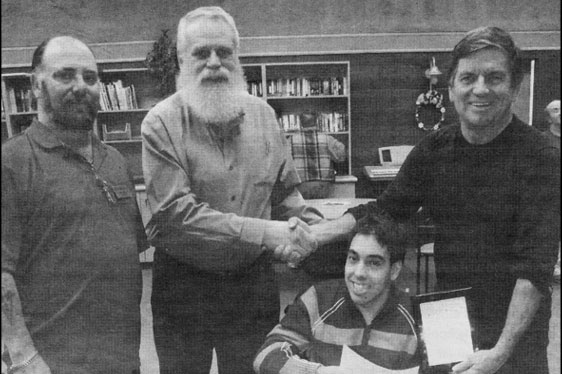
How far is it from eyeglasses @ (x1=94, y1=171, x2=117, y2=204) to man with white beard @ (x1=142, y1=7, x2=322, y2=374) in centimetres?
9

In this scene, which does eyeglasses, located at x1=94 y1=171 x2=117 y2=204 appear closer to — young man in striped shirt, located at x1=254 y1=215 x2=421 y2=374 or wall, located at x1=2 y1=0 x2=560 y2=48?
wall, located at x1=2 y1=0 x2=560 y2=48

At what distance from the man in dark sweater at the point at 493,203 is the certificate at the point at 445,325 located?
0.03 meters

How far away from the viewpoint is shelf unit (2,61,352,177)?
474cm

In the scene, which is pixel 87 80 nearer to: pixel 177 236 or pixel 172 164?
pixel 172 164

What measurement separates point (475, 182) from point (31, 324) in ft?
3.23

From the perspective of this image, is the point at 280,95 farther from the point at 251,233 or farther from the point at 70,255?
the point at 70,255

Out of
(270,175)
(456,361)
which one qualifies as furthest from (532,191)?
(270,175)

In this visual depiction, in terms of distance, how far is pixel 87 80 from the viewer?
3.20 feet

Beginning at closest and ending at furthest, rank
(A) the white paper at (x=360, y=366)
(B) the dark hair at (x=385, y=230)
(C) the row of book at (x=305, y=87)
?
(A) the white paper at (x=360, y=366), (B) the dark hair at (x=385, y=230), (C) the row of book at (x=305, y=87)

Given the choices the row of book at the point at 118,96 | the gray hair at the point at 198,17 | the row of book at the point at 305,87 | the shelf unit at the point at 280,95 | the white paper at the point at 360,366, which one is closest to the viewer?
the gray hair at the point at 198,17

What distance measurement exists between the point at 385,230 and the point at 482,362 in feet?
1.36

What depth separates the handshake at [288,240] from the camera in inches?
45.1

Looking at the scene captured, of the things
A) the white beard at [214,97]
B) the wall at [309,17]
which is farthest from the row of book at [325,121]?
the white beard at [214,97]

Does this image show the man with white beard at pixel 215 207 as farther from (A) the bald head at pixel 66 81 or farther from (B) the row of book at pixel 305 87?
(B) the row of book at pixel 305 87
